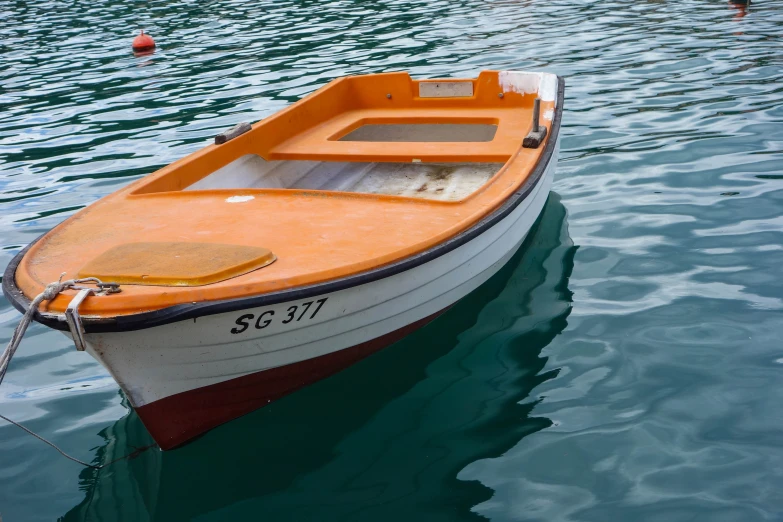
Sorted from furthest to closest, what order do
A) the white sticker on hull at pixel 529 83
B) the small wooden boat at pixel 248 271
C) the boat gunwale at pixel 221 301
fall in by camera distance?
the white sticker on hull at pixel 529 83 < the small wooden boat at pixel 248 271 < the boat gunwale at pixel 221 301

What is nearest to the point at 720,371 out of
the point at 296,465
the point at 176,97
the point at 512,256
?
the point at 512,256

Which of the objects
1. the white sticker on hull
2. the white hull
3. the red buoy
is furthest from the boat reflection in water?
the red buoy

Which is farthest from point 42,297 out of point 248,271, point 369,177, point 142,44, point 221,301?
point 142,44

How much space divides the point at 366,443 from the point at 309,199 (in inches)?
61.7

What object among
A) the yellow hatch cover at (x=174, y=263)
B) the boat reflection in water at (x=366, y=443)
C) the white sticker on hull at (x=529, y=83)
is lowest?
the boat reflection in water at (x=366, y=443)

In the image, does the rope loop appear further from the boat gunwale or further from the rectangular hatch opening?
the rectangular hatch opening

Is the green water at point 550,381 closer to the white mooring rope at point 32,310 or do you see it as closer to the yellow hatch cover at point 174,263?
the white mooring rope at point 32,310

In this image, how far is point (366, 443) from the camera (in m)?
3.91

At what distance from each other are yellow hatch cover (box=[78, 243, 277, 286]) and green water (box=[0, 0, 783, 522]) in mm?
1039

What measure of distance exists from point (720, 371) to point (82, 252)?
3535 mm

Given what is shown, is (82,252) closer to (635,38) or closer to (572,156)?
(572,156)

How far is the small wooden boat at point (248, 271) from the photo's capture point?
3.34 meters

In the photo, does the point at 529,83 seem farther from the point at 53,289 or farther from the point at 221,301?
the point at 53,289

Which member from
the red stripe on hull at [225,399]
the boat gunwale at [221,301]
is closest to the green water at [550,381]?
the red stripe on hull at [225,399]
